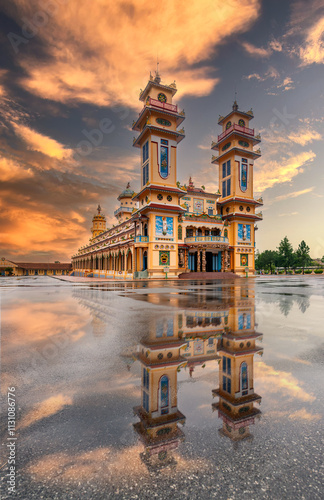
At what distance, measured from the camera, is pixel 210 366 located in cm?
306

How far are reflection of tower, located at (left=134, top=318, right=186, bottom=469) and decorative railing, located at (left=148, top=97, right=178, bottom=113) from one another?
37946 mm

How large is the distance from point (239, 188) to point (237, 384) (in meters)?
44.1

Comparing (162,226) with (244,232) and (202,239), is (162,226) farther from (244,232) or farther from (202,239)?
(244,232)

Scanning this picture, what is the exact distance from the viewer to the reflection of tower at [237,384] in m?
1.95

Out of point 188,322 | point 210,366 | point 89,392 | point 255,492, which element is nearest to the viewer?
point 255,492

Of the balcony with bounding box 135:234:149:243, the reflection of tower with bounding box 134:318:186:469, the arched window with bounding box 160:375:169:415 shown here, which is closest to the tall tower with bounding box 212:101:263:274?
the balcony with bounding box 135:234:149:243

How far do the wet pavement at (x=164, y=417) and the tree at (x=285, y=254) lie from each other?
75936 millimetres

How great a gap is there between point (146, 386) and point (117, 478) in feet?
3.72

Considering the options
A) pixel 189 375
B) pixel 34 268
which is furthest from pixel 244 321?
pixel 34 268

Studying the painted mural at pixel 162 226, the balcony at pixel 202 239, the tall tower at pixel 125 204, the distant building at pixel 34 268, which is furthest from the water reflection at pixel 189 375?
the distant building at pixel 34 268

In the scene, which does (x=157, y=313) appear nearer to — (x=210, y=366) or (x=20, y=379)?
(x=210, y=366)

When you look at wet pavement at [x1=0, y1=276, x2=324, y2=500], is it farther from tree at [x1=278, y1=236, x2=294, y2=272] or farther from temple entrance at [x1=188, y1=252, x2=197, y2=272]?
tree at [x1=278, y1=236, x2=294, y2=272]

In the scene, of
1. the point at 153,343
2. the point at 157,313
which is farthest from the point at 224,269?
the point at 153,343

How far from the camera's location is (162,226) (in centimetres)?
3428
